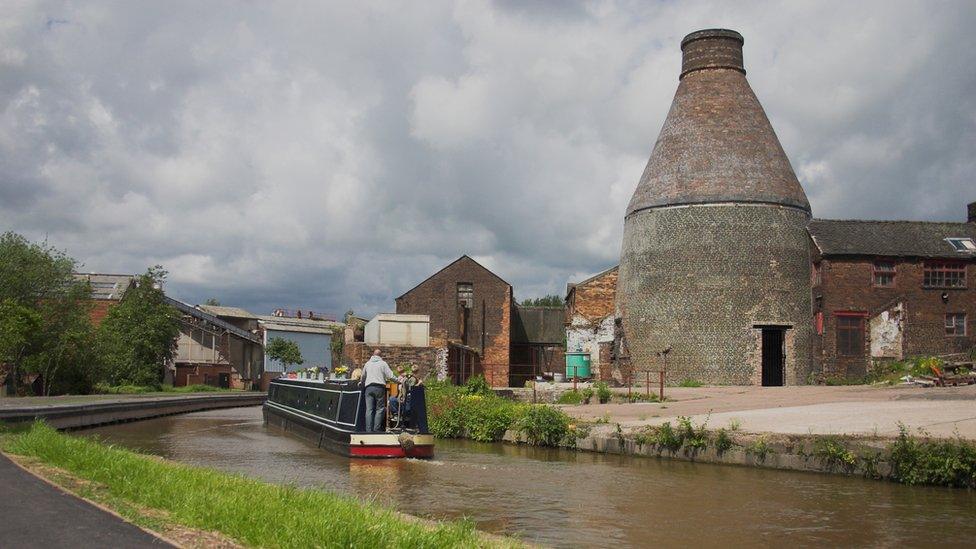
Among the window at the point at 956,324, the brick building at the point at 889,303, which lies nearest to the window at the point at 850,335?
the brick building at the point at 889,303

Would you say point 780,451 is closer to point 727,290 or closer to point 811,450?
point 811,450

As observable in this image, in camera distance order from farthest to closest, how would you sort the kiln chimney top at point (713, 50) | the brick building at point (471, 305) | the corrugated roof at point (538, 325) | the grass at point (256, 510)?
the corrugated roof at point (538, 325) → the brick building at point (471, 305) → the kiln chimney top at point (713, 50) → the grass at point (256, 510)

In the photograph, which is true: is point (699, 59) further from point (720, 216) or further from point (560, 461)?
point (560, 461)

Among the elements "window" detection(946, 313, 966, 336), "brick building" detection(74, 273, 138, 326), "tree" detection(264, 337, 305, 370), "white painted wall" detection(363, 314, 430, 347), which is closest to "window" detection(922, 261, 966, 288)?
"window" detection(946, 313, 966, 336)

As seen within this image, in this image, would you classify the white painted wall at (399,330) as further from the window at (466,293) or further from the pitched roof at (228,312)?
the pitched roof at (228,312)

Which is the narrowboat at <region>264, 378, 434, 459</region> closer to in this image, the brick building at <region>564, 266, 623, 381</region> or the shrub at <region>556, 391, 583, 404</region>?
the shrub at <region>556, 391, 583, 404</region>

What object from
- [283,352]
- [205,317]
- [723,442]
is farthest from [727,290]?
[283,352]

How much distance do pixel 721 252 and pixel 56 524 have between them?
1137 inches

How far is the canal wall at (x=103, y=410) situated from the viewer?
18.2 m

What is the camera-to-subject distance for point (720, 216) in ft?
108

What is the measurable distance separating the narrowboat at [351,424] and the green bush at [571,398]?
27.6 feet

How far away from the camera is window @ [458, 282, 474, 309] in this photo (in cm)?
4841

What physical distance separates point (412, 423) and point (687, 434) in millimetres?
5217

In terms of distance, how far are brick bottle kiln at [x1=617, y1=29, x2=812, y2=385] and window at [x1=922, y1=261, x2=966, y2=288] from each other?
4.44 meters
